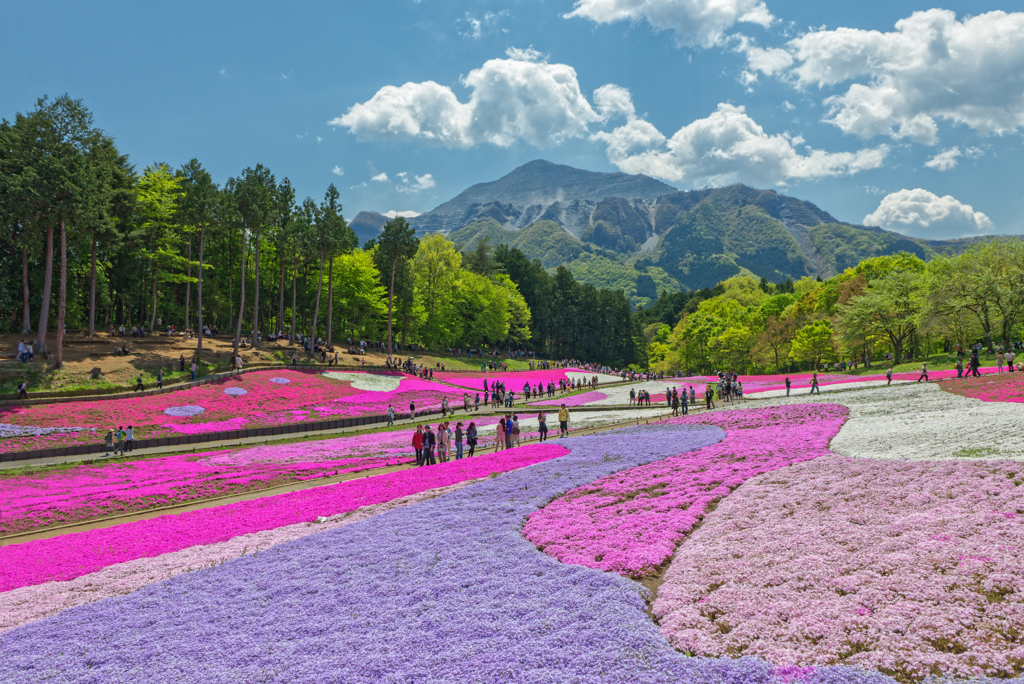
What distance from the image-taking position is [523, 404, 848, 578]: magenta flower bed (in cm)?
1192

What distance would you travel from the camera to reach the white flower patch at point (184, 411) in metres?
37.5

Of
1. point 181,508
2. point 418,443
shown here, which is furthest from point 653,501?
point 181,508

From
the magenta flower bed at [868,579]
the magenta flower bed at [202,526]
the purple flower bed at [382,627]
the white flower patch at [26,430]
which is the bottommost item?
the magenta flower bed at [202,526]

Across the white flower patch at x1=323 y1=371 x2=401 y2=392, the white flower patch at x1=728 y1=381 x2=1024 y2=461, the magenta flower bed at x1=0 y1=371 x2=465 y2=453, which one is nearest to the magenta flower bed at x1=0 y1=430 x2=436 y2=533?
the magenta flower bed at x1=0 y1=371 x2=465 y2=453

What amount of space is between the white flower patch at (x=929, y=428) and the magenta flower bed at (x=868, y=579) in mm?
3225

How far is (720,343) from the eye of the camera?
10575 centimetres

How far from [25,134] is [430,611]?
168ft

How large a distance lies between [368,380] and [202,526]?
37.5 meters

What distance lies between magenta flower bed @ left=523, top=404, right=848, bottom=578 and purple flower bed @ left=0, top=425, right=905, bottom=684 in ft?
3.08

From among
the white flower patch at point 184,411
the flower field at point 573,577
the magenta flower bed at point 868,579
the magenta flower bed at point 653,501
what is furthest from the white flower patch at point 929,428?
the white flower patch at point 184,411

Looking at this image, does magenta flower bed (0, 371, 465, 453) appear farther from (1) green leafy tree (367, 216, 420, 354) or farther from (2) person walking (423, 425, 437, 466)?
(1) green leafy tree (367, 216, 420, 354)

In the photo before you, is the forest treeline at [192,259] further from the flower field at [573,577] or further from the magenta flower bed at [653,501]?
the magenta flower bed at [653,501]

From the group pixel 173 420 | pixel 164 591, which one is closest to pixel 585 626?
pixel 164 591

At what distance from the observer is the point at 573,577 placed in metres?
10.5
